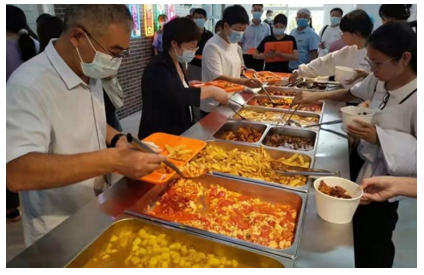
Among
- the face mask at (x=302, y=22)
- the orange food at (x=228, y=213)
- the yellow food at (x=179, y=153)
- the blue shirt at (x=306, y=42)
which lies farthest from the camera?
the blue shirt at (x=306, y=42)

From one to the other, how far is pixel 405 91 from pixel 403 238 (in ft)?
6.01

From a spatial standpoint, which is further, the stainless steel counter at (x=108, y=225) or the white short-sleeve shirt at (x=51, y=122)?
the white short-sleeve shirt at (x=51, y=122)

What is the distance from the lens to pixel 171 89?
2.21m

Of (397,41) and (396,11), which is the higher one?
(396,11)

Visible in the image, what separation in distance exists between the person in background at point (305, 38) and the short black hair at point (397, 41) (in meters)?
3.88

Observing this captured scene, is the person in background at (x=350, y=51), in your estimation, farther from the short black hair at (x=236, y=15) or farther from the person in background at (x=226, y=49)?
the short black hair at (x=236, y=15)

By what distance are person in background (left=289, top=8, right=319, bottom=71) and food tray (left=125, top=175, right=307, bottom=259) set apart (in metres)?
4.38

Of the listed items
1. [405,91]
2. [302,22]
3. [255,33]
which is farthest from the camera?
[255,33]

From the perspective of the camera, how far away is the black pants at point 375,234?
1.79 meters

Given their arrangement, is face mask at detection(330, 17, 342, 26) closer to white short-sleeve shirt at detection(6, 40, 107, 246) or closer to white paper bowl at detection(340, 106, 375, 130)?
white paper bowl at detection(340, 106, 375, 130)

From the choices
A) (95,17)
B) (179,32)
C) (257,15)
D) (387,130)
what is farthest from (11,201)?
(257,15)

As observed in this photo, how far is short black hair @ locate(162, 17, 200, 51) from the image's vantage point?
7.54 ft

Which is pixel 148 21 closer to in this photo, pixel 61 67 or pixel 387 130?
pixel 61 67

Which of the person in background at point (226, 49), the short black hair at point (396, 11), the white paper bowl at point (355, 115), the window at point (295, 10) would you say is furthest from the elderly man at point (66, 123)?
the window at point (295, 10)
